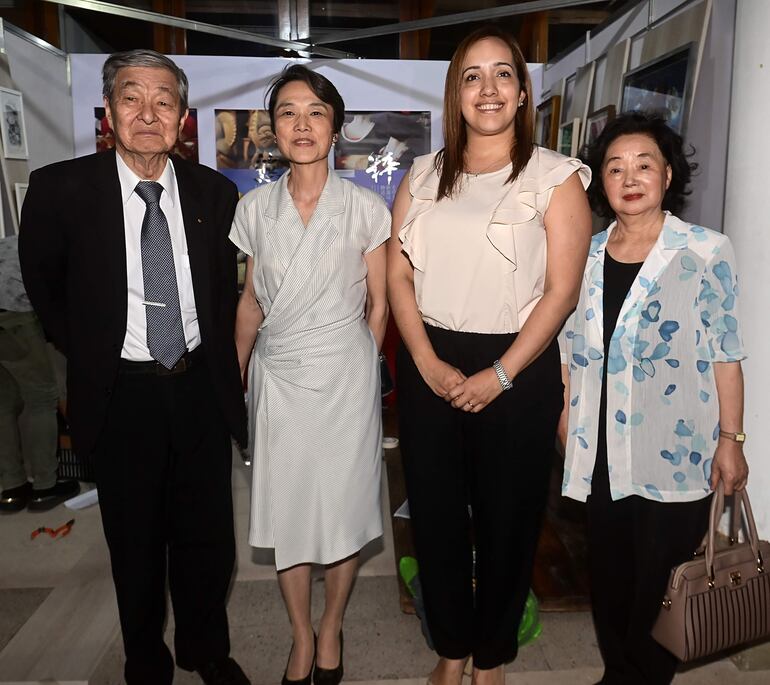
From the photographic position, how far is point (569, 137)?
14.4 ft

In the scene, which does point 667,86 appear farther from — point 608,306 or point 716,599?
point 716,599

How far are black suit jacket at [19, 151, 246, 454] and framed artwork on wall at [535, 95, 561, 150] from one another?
3.14 metres

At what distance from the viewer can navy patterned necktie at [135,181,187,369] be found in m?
2.02

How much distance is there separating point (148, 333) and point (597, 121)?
2.87 meters

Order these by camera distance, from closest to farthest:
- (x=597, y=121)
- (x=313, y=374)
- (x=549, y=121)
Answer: (x=313, y=374)
(x=597, y=121)
(x=549, y=121)

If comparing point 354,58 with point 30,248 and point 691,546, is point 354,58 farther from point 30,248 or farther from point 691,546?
point 691,546

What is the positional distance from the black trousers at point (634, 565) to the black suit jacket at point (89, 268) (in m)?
1.20

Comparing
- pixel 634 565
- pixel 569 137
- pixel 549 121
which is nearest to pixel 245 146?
pixel 549 121

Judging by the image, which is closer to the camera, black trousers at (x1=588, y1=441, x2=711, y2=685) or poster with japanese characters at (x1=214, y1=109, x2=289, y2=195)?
black trousers at (x1=588, y1=441, x2=711, y2=685)

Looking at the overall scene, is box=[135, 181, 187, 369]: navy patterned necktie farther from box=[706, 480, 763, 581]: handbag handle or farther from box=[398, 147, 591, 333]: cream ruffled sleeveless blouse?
box=[706, 480, 763, 581]: handbag handle

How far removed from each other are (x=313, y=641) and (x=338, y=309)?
1103 millimetres

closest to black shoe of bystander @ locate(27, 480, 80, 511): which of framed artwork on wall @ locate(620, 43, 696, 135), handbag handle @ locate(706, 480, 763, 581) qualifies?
handbag handle @ locate(706, 480, 763, 581)

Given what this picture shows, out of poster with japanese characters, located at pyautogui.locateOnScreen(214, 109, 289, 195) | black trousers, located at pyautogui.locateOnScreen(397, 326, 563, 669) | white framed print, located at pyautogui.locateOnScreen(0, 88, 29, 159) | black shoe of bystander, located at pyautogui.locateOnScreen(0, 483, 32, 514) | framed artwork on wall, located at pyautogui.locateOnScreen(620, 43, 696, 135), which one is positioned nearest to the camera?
black trousers, located at pyautogui.locateOnScreen(397, 326, 563, 669)

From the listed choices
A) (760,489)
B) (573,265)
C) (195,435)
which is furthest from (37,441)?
(760,489)
